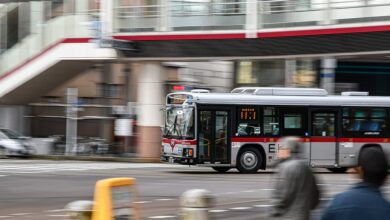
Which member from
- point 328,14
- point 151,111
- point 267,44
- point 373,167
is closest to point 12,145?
point 151,111

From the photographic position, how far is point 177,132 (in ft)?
81.8

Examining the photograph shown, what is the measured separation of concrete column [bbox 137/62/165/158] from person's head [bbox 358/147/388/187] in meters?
28.5

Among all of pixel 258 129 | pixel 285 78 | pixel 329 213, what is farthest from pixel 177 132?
pixel 329 213

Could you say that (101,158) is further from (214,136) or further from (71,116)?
(214,136)

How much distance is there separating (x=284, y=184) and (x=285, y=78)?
34.7 meters

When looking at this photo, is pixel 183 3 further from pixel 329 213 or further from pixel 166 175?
pixel 329 213

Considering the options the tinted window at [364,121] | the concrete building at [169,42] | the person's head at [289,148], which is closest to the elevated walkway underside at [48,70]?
the concrete building at [169,42]

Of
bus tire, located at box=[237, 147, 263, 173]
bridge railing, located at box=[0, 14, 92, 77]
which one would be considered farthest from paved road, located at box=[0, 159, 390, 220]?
bridge railing, located at box=[0, 14, 92, 77]

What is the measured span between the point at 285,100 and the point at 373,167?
21.1 m

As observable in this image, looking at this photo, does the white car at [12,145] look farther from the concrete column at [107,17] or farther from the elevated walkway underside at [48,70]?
the concrete column at [107,17]

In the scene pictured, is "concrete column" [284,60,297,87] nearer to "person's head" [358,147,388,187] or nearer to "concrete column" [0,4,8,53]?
"concrete column" [0,4,8,53]

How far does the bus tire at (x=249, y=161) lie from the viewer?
81.7 ft

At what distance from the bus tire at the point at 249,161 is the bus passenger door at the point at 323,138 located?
195 cm

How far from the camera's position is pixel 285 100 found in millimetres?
25141
